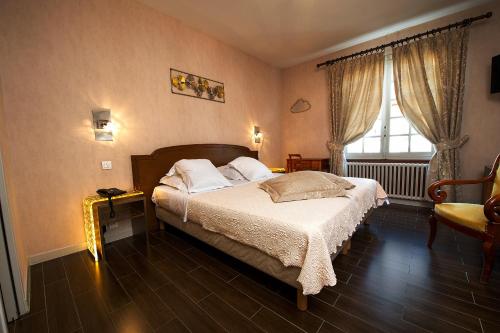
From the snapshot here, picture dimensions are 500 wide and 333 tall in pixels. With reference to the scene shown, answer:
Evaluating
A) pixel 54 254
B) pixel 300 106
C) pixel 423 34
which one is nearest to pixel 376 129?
A: pixel 423 34

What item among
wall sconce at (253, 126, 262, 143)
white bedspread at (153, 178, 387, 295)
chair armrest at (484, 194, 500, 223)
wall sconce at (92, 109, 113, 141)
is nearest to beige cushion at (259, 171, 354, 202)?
white bedspread at (153, 178, 387, 295)

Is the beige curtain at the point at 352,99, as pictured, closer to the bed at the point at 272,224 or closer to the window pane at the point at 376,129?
the window pane at the point at 376,129

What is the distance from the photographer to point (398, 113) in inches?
131

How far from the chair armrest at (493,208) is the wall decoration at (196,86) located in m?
3.28

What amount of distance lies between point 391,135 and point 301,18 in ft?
7.84

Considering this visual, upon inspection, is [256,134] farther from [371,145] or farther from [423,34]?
[423,34]

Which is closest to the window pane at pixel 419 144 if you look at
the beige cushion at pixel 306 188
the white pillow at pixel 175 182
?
the beige cushion at pixel 306 188

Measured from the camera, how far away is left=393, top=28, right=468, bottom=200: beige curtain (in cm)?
273

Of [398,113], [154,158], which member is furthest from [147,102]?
[398,113]

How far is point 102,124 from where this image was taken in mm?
2213

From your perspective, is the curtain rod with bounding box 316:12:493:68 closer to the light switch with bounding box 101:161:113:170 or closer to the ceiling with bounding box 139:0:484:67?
the ceiling with bounding box 139:0:484:67

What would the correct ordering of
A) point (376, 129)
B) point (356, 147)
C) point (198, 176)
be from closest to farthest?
point (198, 176), point (376, 129), point (356, 147)

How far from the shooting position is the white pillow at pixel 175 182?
7.67 ft

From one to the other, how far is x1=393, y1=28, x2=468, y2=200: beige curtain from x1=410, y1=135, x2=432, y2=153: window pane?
178 millimetres
